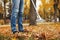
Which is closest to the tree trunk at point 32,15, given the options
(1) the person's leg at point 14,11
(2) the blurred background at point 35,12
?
(2) the blurred background at point 35,12

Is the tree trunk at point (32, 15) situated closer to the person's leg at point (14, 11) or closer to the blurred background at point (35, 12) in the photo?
the blurred background at point (35, 12)

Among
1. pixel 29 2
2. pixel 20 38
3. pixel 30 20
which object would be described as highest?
pixel 29 2

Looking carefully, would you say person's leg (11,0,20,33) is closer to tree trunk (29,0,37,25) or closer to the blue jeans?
the blue jeans

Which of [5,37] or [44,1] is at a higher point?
[44,1]

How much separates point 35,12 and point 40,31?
0.53 ft

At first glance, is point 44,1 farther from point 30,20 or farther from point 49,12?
point 30,20

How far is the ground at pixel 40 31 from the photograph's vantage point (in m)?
1.50

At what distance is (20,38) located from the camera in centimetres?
150

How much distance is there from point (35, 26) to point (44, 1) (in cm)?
23

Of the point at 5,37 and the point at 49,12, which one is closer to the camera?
the point at 5,37

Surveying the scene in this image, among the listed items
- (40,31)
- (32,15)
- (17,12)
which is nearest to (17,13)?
(17,12)

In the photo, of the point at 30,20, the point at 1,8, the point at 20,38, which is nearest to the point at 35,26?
the point at 30,20

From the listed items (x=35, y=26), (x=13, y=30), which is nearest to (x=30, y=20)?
(x=35, y=26)

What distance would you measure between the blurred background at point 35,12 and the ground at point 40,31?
0.13 feet
